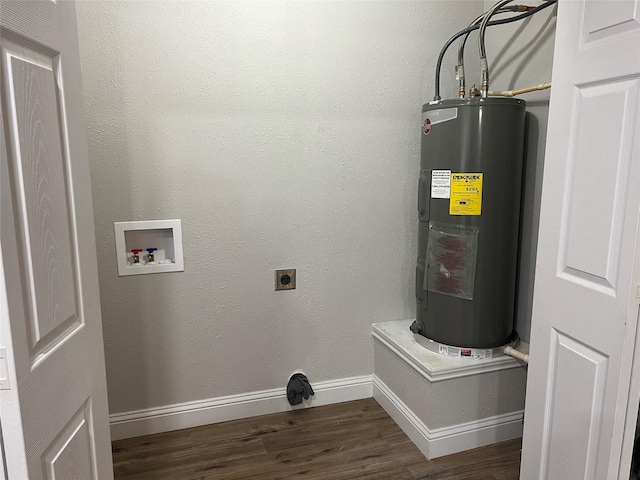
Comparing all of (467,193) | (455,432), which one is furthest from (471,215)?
(455,432)

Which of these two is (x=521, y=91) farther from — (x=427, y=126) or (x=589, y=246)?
(x=589, y=246)

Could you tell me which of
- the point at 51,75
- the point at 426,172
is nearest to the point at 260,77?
the point at 426,172

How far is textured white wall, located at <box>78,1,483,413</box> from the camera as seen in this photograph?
6.50 ft

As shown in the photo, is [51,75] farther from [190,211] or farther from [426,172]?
[426,172]

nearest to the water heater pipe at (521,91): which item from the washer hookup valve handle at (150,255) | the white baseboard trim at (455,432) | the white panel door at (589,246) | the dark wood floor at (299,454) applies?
the white panel door at (589,246)

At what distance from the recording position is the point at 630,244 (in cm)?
118

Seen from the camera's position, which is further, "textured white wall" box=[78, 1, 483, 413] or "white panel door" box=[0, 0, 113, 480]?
"textured white wall" box=[78, 1, 483, 413]

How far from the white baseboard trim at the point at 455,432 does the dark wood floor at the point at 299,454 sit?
30 millimetres

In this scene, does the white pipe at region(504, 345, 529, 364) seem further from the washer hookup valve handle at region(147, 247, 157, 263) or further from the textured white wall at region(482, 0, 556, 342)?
the washer hookup valve handle at region(147, 247, 157, 263)

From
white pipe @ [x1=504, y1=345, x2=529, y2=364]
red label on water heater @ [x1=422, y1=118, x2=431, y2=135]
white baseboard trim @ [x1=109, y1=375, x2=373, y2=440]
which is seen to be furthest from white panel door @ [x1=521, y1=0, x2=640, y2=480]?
white baseboard trim @ [x1=109, y1=375, x2=373, y2=440]

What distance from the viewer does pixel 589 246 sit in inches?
51.4

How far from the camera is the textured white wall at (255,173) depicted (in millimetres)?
1982

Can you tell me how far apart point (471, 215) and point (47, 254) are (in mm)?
1573

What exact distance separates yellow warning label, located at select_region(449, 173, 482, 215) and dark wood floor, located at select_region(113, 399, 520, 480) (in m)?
1.07
